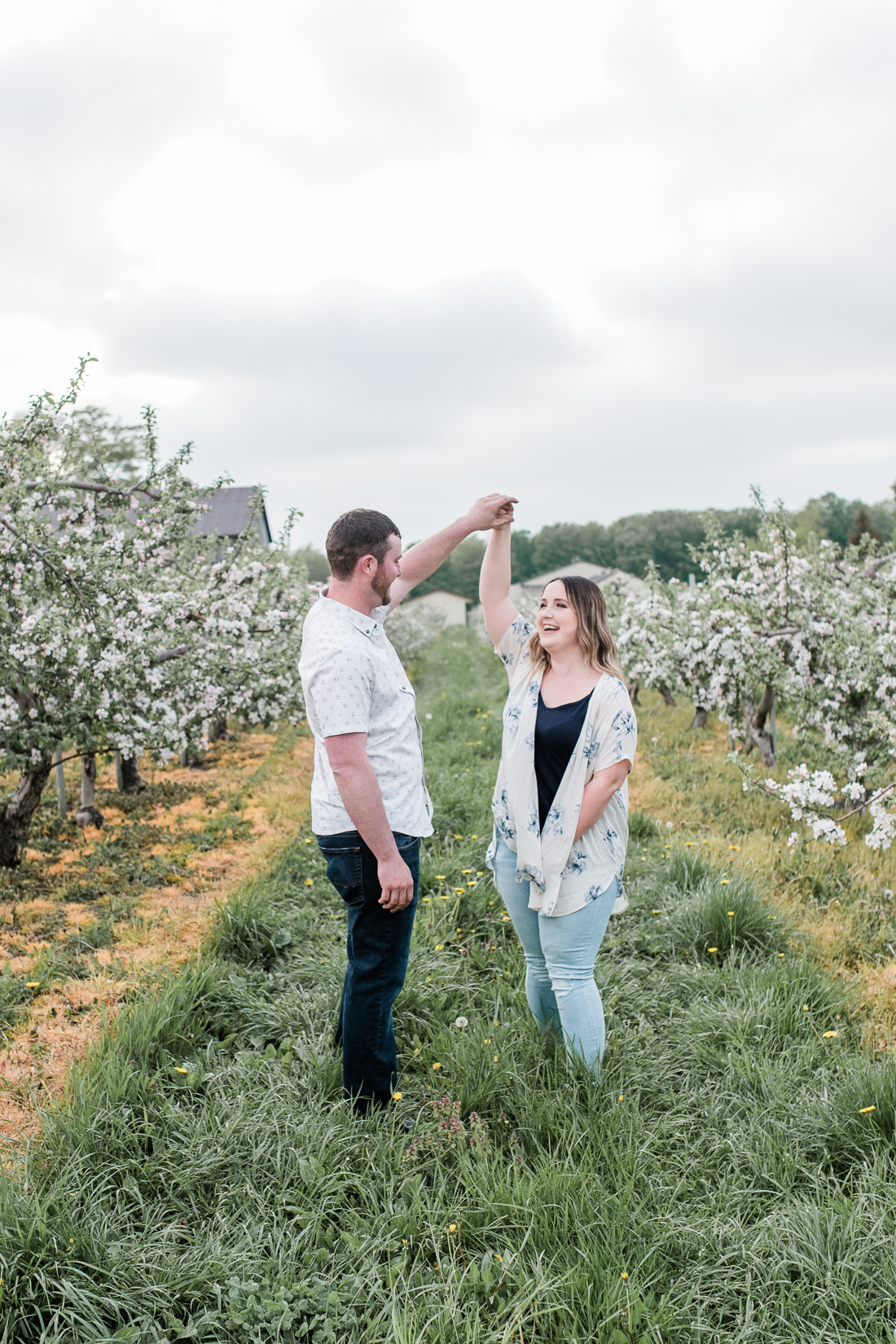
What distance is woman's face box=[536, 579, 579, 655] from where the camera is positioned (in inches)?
117

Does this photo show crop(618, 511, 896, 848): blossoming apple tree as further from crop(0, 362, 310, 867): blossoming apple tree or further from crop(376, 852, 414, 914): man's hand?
crop(0, 362, 310, 867): blossoming apple tree

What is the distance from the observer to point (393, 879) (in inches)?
103

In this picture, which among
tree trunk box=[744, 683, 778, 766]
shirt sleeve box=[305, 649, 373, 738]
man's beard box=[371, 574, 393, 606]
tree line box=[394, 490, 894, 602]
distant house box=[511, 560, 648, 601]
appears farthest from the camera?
tree line box=[394, 490, 894, 602]

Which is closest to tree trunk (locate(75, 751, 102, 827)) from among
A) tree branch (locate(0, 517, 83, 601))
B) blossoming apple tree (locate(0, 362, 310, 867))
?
blossoming apple tree (locate(0, 362, 310, 867))

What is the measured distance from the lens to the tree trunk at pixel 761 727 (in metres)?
8.64

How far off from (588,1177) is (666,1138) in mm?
466

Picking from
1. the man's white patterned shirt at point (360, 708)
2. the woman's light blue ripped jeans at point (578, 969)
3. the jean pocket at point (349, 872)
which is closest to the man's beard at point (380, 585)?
the man's white patterned shirt at point (360, 708)

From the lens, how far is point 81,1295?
204cm

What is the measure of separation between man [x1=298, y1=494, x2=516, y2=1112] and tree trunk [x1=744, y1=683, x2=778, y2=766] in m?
6.73

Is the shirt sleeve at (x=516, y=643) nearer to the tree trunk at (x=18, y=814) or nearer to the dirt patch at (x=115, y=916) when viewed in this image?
the dirt patch at (x=115, y=916)

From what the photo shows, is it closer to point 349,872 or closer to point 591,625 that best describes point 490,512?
point 591,625

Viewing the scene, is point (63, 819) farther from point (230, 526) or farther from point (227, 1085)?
point (230, 526)

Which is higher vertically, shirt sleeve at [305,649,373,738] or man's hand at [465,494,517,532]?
man's hand at [465,494,517,532]

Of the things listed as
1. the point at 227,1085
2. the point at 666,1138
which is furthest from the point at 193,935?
the point at 666,1138
